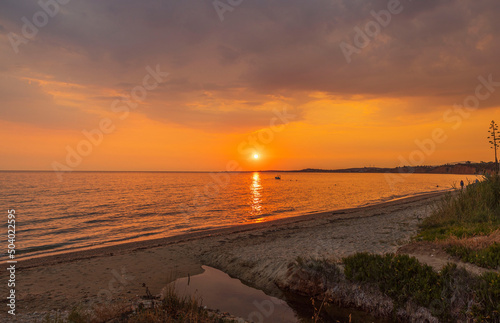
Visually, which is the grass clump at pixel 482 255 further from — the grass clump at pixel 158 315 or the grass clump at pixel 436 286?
the grass clump at pixel 158 315

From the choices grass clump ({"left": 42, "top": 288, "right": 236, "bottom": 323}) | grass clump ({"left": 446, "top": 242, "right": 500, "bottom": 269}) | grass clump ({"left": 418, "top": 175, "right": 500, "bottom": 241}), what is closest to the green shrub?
grass clump ({"left": 446, "top": 242, "right": 500, "bottom": 269})

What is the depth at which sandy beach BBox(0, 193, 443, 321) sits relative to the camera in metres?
10.9

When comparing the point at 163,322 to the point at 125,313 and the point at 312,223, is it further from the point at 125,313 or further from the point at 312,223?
the point at 312,223

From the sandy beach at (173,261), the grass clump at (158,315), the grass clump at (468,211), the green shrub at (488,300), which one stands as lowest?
the sandy beach at (173,261)

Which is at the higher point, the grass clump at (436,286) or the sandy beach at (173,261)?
the grass clump at (436,286)

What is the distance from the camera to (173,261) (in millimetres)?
15414

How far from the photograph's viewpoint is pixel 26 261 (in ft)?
54.5

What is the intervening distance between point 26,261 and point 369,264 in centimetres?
1912

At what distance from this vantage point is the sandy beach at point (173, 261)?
10930 mm

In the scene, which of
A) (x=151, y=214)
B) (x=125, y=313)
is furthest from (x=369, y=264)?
(x=151, y=214)

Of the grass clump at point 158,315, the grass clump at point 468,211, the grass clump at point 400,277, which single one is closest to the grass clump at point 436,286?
the grass clump at point 400,277

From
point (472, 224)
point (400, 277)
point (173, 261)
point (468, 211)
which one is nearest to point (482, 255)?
point (400, 277)

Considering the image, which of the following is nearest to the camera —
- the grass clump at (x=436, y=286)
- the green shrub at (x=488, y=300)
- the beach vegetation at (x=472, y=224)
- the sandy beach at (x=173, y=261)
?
the green shrub at (x=488, y=300)

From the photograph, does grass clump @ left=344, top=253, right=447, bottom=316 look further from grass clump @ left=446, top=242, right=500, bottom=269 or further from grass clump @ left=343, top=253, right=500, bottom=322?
grass clump @ left=446, top=242, right=500, bottom=269
